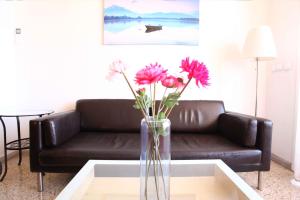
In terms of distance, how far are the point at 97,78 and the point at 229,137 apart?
5.09 feet

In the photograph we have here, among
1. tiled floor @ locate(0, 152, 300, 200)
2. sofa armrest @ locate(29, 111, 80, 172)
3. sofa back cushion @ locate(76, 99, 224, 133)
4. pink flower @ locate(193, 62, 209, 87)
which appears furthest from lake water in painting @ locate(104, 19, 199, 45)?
pink flower @ locate(193, 62, 209, 87)

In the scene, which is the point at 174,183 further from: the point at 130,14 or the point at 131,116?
the point at 130,14

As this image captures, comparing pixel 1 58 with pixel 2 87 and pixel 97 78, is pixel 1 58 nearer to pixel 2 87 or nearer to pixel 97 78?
pixel 2 87

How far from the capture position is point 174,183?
114cm

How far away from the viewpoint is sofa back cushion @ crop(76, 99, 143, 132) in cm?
219

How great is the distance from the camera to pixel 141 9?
2.40m

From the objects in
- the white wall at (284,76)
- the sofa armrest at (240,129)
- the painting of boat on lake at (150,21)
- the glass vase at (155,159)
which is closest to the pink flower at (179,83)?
the glass vase at (155,159)

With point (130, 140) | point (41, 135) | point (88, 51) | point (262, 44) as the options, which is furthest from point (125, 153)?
point (262, 44)

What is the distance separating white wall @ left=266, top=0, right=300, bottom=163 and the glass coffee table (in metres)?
1.40

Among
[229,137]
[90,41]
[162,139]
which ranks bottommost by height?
[229,137]

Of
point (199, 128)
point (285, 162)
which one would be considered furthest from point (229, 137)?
point (285, 162)

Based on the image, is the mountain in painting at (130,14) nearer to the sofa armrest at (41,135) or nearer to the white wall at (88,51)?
the white wall at (88,51)

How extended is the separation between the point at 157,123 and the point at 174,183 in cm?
46

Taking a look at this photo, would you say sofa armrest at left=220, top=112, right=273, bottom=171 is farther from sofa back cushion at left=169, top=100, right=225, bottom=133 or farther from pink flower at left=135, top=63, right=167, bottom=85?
pink flower at left=135, top=63, right=167, bottom=85
